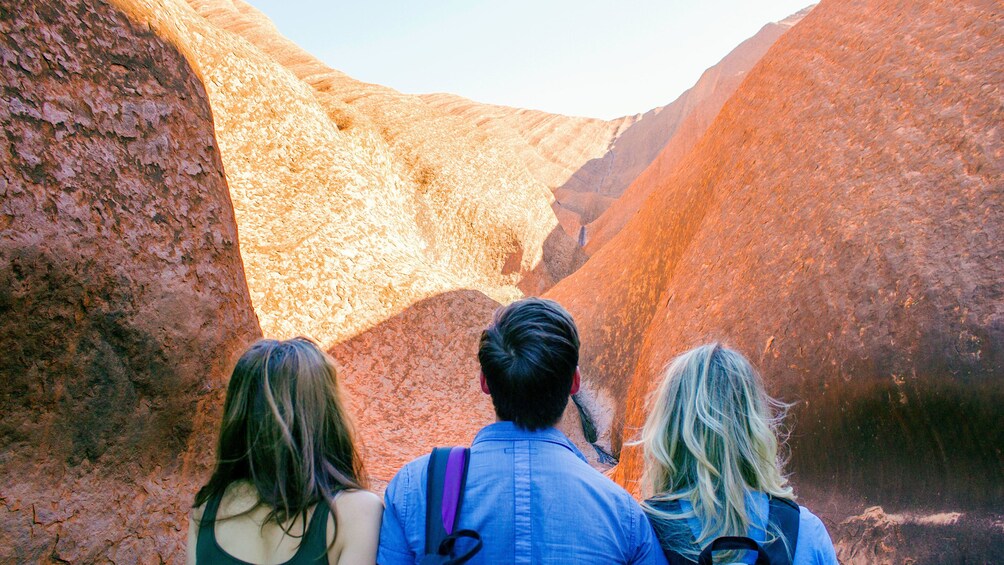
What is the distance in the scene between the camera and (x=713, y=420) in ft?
6.06

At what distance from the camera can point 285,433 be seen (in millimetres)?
1701

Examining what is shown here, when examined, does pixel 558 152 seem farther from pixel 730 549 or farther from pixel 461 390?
pixel 730 549

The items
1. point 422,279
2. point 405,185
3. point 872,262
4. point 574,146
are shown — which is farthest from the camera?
point 574,146

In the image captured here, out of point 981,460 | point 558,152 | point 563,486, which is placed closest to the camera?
point 563,486

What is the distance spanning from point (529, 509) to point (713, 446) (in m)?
0.51

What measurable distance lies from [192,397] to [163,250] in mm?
789

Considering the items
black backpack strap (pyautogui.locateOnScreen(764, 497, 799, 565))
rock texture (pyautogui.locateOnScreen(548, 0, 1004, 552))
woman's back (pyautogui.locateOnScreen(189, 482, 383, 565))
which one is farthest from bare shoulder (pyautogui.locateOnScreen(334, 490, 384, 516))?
rock texture (pyautogui.locateOnScreen(548, 0, 1004, 552))

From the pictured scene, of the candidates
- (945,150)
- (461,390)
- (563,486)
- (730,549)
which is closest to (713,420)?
(730,549)

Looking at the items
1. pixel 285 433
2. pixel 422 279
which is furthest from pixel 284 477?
pixel 422 279

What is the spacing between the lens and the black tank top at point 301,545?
166 cm

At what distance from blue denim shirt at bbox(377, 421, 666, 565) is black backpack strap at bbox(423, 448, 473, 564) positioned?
23mm

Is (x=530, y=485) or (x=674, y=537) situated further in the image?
(x=674, y=537)

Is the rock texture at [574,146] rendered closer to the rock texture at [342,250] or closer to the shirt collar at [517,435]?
the rock texture at [342,250]

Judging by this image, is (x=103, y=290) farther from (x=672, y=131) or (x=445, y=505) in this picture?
(x=672, y=131)
